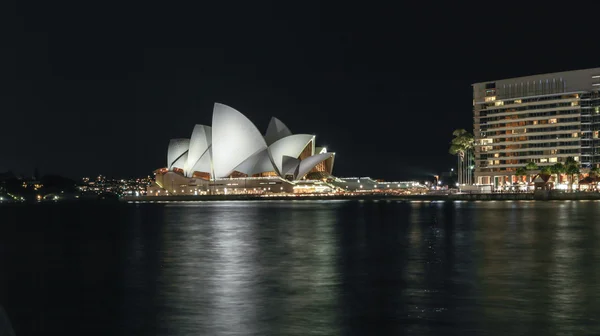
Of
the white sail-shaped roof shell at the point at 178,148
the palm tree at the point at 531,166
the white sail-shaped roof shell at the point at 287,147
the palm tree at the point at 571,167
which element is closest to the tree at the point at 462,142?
the palm tree at the point at 531,166

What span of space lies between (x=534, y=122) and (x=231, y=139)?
63.3 meters

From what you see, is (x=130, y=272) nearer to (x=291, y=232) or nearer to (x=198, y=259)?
(x=198, y=259)

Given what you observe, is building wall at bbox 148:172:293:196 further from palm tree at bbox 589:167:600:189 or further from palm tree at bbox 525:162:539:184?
palm tree at bbox 589:167:600:189

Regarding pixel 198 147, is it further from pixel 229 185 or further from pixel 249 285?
pixel 249 285

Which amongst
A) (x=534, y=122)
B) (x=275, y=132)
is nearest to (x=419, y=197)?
(x=275, y=132)

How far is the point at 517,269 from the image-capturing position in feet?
82.7

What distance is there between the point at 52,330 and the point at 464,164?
170 m

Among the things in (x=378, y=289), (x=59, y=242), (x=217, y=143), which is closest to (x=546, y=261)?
(x=378, y=289)

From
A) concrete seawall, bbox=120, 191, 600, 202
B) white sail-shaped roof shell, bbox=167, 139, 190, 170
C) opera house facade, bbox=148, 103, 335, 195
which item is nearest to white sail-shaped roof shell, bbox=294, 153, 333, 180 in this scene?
opera house facade, bbox=148, 103, 335, 195

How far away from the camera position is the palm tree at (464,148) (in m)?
171

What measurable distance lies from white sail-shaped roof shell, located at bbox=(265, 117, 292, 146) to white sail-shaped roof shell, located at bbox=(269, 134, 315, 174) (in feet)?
4.46

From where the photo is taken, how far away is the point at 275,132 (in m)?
151

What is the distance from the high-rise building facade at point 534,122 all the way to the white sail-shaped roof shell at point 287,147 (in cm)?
4242

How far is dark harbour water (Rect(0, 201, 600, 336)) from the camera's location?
15.6m
